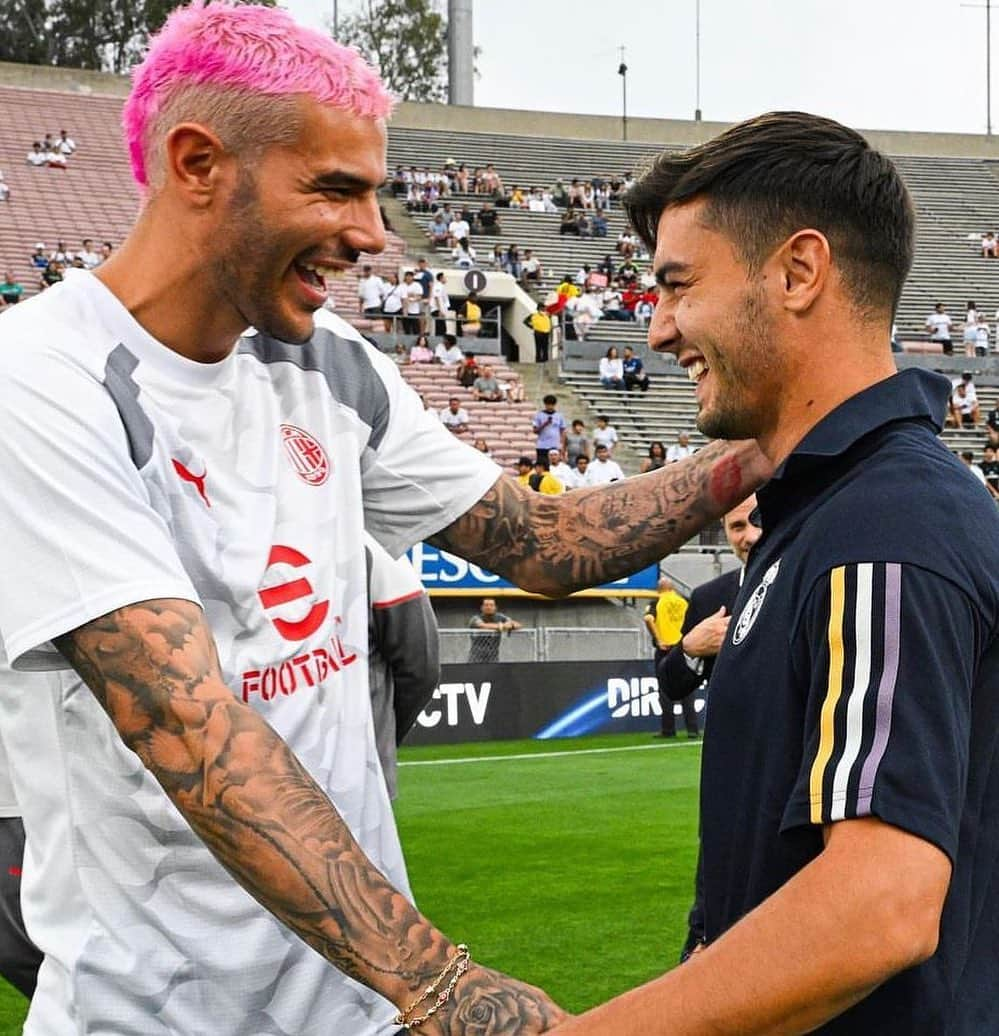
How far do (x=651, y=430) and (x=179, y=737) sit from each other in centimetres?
2600

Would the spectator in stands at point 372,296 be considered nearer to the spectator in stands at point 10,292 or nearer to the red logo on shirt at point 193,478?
the spectator in stands at point 10,292

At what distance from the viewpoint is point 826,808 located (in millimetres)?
1715

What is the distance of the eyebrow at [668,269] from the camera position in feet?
7.34

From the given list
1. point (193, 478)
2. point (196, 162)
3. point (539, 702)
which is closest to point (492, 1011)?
point (193, 478)

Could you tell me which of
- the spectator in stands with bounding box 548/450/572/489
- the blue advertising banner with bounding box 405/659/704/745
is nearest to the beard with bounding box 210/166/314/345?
the blue advertising banner with bounding box 405/659/704/745

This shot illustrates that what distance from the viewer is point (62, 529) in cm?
220

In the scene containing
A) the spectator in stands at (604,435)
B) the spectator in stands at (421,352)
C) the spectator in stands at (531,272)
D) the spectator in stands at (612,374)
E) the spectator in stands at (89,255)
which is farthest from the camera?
the spectator in stands at (531,272)

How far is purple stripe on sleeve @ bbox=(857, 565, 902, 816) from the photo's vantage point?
66.4 inches

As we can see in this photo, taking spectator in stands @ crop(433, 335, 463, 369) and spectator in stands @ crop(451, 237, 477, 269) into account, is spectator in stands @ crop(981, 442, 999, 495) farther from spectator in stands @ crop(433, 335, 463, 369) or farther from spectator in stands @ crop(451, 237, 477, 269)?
spectator in stands @ crop(451, 237, 477, 269)

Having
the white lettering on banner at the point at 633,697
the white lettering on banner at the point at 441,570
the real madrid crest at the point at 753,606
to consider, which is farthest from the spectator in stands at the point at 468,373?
the real madrid crest at the point at 753,606

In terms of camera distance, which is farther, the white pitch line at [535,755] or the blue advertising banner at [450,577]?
the blue advertising banner at [450,577]

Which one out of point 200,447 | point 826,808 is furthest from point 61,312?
point 826,808

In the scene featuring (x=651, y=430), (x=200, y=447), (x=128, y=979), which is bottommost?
(x=651, y=430)

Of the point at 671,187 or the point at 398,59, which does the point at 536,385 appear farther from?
the point at 398,59
